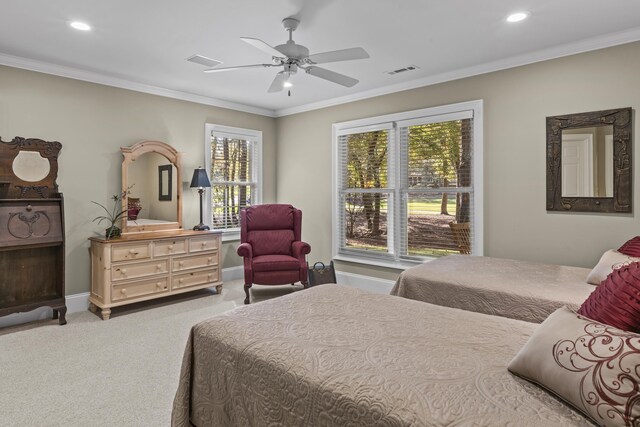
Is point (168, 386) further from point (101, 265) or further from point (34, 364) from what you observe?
point (101, 265)

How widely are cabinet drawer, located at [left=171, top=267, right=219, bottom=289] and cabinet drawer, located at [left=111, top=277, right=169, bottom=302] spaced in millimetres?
125

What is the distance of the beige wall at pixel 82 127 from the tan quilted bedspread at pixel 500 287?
3.54 metres

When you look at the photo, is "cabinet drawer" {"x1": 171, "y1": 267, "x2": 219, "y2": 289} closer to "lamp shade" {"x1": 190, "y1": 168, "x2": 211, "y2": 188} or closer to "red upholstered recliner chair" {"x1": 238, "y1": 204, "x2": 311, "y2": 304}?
"red upholstered recliner chair" {"x1": 238, "y1": 204, "x2": 311, "y2": 304}

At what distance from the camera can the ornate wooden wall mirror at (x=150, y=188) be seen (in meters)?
4.54

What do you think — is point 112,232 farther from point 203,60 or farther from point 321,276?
point 321,276

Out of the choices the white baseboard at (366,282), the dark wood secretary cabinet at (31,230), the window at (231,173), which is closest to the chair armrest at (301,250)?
the white baseboard at (366,282)

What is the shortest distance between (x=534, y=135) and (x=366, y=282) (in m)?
2.62

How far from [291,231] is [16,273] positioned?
303cm

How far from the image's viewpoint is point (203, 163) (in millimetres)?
5324

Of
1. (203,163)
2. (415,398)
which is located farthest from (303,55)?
(203,163)

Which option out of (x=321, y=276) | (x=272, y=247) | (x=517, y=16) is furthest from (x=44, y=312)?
(x=517, y=16)

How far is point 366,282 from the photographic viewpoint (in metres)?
5.01

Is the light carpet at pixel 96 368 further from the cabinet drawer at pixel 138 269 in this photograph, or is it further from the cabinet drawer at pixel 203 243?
the cabinet drawer at pixel 203 243

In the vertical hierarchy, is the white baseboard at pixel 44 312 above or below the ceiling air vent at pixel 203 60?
below
